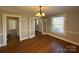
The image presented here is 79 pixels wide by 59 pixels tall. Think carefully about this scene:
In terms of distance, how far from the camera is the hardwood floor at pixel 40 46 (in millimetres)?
1458

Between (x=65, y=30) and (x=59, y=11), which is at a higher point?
(x=59, y=11)

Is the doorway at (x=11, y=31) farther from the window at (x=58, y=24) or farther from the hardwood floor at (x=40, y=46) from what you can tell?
the window at (x=58, y=24)

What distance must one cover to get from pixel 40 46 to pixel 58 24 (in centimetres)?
56

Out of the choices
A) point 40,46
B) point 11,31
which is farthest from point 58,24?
point 11,31

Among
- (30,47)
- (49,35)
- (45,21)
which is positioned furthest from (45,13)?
(30,47)

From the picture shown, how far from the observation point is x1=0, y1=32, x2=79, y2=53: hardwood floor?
4.78 ft

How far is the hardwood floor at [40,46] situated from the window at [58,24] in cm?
21

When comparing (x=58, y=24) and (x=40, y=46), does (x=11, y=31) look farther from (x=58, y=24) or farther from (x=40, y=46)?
(x=58, y=24)

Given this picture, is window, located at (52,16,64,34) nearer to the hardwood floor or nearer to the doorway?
the hardwood floor

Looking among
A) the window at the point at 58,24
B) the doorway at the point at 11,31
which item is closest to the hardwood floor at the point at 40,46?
the doorway at the point at 11,31

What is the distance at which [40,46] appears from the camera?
5.26 feet
